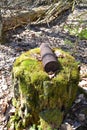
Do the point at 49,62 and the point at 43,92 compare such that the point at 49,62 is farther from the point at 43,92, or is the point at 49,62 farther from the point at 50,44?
the point at 50,44

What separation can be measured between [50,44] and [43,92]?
4.01m

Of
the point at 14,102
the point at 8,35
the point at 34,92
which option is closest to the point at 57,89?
the point at 34,92

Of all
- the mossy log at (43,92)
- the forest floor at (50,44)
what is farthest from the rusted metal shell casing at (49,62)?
the forest floor at (50,44)

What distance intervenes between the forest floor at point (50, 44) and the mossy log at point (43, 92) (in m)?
0.22

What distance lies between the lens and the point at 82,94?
187 inches

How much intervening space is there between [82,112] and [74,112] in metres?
0.12

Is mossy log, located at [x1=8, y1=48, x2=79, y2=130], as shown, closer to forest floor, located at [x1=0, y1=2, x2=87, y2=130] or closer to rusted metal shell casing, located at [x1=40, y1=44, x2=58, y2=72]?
rusted metal shell casing, located at [x1=40, y1=44, x2=58, y2=72]

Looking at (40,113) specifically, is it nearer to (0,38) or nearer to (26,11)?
(0,38)

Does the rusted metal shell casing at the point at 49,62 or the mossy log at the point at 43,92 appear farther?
the rusted metal shell casing at the point at 49,62

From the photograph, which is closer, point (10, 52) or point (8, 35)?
point (10, 52)

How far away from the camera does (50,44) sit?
8102 mm

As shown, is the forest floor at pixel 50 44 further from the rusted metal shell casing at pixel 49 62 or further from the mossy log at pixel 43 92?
the rusted metal shell casing at pixel 49 62

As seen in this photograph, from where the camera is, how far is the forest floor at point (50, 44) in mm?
4426

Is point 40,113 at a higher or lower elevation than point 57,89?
lower
